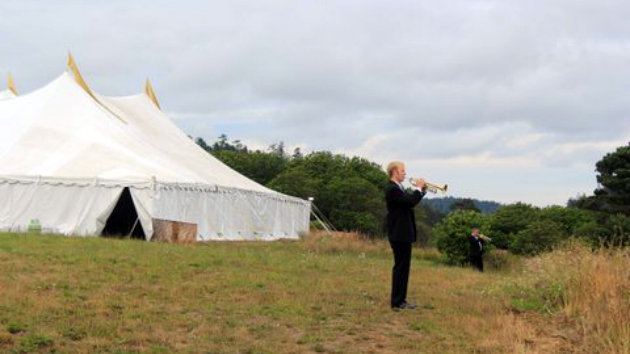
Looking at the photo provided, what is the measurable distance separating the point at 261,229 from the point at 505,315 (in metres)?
18.2

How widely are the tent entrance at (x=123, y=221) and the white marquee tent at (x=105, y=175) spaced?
14 cm

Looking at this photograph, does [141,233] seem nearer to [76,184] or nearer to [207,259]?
[76,184]

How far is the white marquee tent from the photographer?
64.7 feet

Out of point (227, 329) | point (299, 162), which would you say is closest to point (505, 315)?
point (227, 329)

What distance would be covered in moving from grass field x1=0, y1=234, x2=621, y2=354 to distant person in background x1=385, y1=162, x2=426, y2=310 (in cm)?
34

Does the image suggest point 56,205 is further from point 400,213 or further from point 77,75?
point 400,213

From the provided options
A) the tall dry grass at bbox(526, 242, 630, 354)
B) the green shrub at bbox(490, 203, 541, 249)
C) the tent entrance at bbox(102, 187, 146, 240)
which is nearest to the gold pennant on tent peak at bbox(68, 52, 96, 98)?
the tent entrance at bbox(102, 187, 146, 240)

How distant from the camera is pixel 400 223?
25.3ft

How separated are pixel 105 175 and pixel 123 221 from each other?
1720 mm

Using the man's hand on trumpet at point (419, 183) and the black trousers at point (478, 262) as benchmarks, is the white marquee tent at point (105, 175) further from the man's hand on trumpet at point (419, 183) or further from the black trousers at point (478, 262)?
the man's hand on trumpet at point (419, 183)

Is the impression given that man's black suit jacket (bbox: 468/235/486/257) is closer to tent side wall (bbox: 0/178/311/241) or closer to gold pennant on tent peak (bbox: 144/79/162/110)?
tent side wall (bbox: 0/178/311/241)

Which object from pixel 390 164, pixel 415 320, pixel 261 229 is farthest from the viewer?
pixel 261 229

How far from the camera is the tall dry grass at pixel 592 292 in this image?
621cm

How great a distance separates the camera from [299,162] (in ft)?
207
